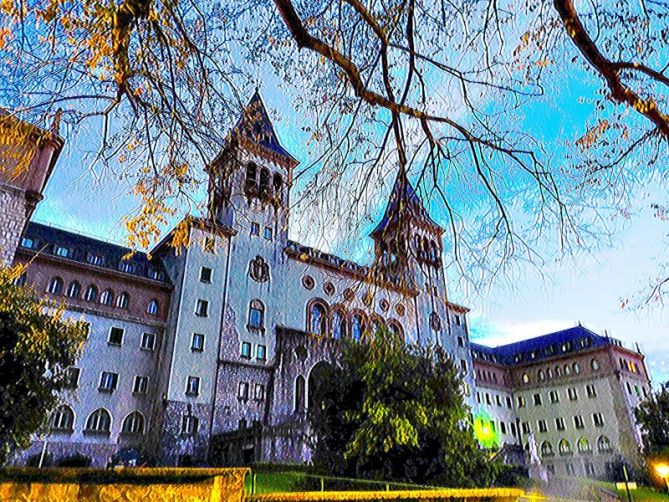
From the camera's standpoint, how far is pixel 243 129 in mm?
5852

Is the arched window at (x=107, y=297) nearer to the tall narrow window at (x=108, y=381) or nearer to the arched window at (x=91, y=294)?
the arched window at (x=91, y=294)

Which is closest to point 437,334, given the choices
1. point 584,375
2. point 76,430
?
point 584,375

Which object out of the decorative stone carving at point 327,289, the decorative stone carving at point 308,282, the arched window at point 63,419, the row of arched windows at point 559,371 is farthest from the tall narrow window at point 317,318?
the row of arched windows at point 559,371

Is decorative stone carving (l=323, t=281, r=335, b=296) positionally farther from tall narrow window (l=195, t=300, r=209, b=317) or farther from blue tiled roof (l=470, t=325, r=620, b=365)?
blue tiled roof (l=470, t=325, r=620, b=365)

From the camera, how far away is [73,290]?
2605cm

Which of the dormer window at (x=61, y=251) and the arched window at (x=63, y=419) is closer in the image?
the arched window at (x=63, y=419)

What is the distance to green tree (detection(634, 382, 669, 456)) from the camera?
29.0 metres

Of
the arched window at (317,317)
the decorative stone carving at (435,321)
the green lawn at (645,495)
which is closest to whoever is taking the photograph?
the decorative stone carving at (435,321)

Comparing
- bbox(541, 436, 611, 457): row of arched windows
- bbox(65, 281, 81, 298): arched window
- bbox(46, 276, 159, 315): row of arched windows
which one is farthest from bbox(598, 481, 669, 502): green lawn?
bbox(65, 281, 81, 298): arched window

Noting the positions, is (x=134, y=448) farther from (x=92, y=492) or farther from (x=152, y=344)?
(x=92, y=492)

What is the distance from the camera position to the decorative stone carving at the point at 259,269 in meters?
32.5

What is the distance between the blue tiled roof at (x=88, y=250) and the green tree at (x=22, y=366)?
1173 cm

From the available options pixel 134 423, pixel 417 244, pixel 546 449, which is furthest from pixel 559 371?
pixel 417 244

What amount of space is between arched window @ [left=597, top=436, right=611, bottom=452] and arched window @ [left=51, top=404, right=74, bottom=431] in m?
43.9
